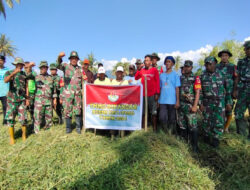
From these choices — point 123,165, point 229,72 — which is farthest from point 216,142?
point 123,165

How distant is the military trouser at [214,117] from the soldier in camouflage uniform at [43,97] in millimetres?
4529

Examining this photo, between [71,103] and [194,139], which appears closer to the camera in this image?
[194,139]

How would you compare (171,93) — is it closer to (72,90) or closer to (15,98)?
(72,90)

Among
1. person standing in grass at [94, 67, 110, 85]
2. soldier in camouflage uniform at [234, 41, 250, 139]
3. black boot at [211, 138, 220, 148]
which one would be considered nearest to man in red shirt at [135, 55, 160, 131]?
person standing in grass at [94, 67, 110, 85]

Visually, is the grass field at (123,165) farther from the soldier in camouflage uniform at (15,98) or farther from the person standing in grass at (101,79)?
the person standing in grass at (101,79)

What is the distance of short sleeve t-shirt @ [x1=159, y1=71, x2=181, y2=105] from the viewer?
3.80 metres

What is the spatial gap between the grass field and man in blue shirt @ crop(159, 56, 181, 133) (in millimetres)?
714

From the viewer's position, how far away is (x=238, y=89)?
13.5 ft

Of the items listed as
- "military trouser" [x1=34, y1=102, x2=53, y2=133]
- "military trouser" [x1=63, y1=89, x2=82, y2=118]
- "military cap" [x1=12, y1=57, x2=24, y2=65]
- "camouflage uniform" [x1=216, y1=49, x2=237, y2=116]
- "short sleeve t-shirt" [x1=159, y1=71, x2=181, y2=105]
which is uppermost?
"military cap" [x1=12, y1=57, x2=24, y2=65]

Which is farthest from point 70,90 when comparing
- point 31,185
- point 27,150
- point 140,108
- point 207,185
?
point 207,185

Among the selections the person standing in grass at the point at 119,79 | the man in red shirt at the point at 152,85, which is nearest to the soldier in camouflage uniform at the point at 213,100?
the man in red shirt at the point at 152,85

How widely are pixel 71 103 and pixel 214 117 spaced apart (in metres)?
3.80

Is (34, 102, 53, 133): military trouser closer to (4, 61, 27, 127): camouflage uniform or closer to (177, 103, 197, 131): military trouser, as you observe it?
(4, 61, 27, 127): camouflage uniform

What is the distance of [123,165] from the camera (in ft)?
8.68
